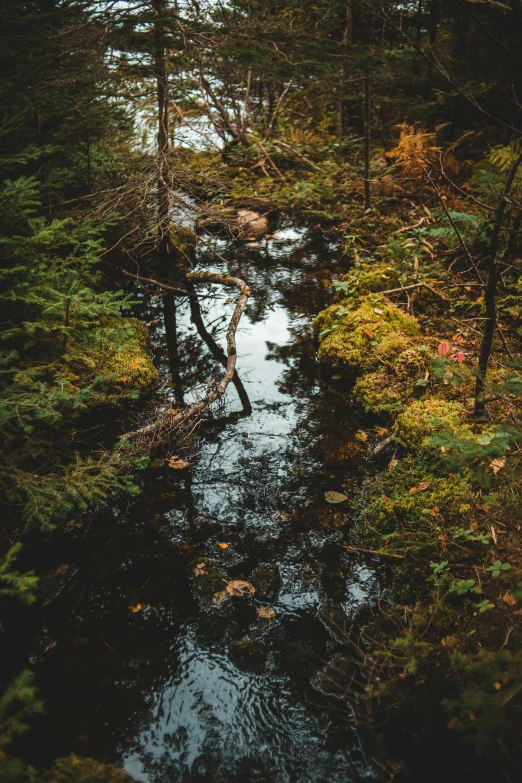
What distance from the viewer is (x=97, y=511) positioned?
4.64m

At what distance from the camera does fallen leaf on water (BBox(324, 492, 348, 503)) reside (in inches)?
182

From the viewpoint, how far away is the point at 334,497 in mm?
4664

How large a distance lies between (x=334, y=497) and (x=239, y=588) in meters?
1.43

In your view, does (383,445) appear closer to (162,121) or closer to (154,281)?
(154,281)

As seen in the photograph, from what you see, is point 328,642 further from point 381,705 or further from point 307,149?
point 307,149

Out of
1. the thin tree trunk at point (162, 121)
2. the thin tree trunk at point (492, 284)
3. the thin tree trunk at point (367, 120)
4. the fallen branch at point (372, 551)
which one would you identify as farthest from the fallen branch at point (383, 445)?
the thin tree trunk at point (367, 120)

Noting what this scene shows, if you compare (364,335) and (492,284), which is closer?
(492,284)

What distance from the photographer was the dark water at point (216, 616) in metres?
2.91

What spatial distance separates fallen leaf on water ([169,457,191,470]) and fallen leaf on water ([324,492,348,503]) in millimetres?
1726

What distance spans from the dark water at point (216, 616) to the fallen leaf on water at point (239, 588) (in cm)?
7

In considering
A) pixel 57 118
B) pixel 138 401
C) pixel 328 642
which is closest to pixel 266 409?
pixel 138 401

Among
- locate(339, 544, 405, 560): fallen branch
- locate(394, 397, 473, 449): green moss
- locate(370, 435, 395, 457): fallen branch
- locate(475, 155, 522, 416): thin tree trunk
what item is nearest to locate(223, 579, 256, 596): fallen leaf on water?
locate(339, 544, 405, 560): fallen branch

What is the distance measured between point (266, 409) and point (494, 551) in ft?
11.0

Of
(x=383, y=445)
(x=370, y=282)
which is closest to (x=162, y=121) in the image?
(x=370, y=282)
